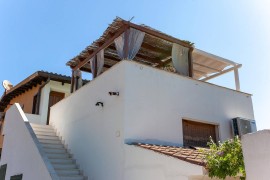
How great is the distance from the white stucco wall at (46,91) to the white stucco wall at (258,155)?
1330cm

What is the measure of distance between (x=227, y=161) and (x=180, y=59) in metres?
6.68

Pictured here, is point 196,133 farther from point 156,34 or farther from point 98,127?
point 156,34

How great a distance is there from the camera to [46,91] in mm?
16609

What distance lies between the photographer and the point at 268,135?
4207 millimetres

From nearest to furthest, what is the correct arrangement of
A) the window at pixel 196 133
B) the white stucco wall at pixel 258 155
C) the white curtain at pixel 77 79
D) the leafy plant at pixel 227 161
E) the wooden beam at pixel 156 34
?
the white stucco wall at pixel 258 155
the leafy plant at pixel 227 161
the window at pixel 196 133
the wooden beam at pixel 156 34
the white curtain at pixel 77 79

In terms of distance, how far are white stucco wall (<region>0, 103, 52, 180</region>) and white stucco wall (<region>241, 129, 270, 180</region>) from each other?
19.7ft

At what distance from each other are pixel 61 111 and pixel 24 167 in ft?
Answer: 10.5

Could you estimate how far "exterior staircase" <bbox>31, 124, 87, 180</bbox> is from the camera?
972cm

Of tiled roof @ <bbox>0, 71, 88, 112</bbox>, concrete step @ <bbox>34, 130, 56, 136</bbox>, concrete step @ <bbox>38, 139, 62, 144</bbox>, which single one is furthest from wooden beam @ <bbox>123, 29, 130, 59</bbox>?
tiled roof @ <bbox>0, 71, 88, 112</bbox>

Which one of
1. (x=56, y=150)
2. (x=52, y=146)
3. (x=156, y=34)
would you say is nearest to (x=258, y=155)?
(x=156, y=34)

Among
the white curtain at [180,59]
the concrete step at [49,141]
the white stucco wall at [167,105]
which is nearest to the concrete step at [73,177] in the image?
the white stucco wall at [167,105]

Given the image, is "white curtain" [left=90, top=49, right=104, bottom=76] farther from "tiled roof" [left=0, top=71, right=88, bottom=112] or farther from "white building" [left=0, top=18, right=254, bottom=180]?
"tiled roof" [left=0, top=71, right=88, bottom=112]

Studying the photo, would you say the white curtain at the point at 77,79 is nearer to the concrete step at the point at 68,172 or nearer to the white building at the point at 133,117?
the white building at the point at 133,117

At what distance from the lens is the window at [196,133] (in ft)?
33.2
